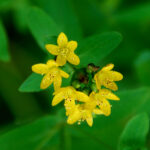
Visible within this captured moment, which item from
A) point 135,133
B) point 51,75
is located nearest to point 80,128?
point 135,133

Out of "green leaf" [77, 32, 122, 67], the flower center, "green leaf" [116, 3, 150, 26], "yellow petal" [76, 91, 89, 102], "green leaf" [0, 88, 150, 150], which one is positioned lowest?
"yellow petal" [76, 91, 89, 102]

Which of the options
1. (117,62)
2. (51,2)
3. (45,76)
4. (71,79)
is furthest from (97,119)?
(51,2)

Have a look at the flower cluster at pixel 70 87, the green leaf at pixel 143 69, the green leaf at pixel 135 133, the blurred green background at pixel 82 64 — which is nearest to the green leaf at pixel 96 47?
the blurred green background at pixel 82 64

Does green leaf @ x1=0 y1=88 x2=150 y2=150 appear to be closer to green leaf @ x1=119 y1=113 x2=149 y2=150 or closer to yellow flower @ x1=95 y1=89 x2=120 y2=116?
green leaf @ x1=119 y1=113 x2=149 y2=150

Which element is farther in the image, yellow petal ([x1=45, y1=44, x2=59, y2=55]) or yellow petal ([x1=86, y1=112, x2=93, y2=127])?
yellow petal ([x1=86, y1=112, x2=93, y2=127])

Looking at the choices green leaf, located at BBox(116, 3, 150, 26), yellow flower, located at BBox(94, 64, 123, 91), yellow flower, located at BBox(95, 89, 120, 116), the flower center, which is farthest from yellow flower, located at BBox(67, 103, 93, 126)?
green leaf, located at BBox(116, 3, 150, 26)

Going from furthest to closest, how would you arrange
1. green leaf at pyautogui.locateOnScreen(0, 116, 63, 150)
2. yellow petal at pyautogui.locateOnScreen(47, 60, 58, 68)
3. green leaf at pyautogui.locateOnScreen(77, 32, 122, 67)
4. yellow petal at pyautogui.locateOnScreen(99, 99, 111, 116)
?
1. green leaf at pyautogui.locateOnScreen(0, 116, 63, 150)
2. green leaf at pyautogui.locateOnScreen(77, 32, 122, 67)
3. yellow petal at pyautogui.locateOnScreen(99, 99, 111, 116)
4. yellow petal at pyautogui.locateOnScreen(47, 60, 58, 68)

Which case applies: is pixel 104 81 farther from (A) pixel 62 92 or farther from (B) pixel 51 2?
(B) pixel 51 2
